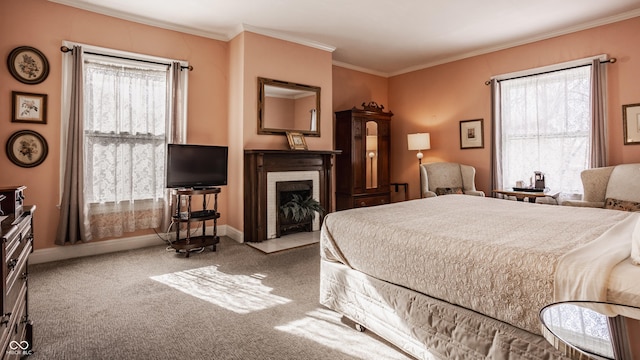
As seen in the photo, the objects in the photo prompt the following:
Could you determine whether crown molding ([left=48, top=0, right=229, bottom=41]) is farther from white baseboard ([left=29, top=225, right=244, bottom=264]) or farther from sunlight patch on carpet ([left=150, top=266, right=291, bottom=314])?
sunlight patch on carpet ([left=150, top=266, right=291, bottom=314])

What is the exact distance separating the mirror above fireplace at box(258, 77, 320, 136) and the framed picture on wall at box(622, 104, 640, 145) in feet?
12.6

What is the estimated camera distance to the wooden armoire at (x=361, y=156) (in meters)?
5.52

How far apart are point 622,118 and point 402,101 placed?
327 cm

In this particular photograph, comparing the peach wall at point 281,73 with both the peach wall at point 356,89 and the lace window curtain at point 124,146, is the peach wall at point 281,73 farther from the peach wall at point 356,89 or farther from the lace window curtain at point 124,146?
the lace window curtain at point 124,146

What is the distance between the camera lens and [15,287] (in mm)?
1464

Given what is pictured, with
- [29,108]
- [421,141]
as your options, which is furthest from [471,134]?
[29,108]

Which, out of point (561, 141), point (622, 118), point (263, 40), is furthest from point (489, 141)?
point (263, 40)

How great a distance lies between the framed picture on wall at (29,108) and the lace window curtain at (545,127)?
5774mm

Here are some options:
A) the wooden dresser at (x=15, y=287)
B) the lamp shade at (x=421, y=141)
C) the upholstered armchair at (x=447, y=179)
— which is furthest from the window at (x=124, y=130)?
the lamp shade at (x=421, y=141)

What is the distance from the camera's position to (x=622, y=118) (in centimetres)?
391

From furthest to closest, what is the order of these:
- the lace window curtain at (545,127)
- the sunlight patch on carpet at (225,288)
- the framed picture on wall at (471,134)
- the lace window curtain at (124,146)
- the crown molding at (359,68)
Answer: the crown molding at (359,68) → the framed picture on wall at (471,134) → the lace window curtain at (545,127) → the lace window curtain at (124,146) → the sunlight patch on carpet at (225,288)

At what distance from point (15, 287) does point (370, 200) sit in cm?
486

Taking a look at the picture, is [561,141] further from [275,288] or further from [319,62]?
[275,288]

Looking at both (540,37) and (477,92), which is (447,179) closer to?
(477,92)
